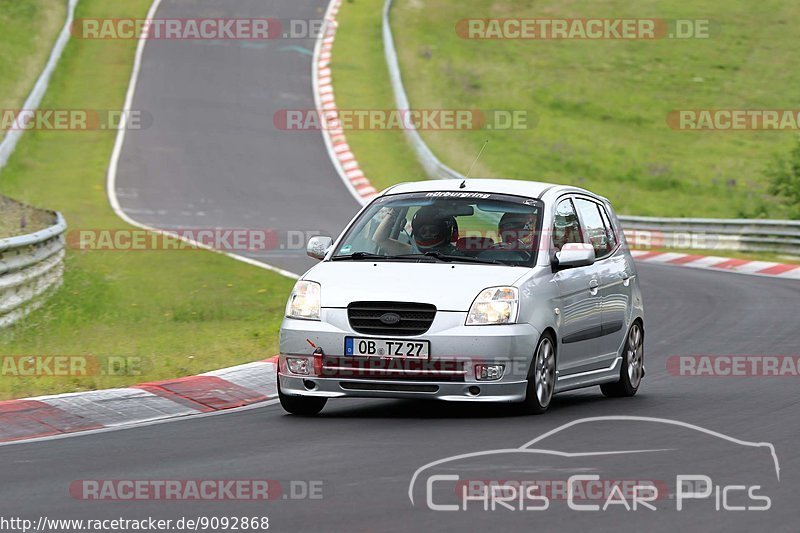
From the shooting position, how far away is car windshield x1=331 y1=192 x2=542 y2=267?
10812 mm

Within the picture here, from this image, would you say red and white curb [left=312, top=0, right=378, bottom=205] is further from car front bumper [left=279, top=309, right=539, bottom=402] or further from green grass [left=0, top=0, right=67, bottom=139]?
car front bumper [left=279, top=309, right=539, bottom=402]

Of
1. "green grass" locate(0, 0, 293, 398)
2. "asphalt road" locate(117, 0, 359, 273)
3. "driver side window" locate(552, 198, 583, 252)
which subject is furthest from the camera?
"asphalt road" locate(117, 0, 359, 273)

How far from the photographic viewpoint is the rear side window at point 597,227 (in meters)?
11.9

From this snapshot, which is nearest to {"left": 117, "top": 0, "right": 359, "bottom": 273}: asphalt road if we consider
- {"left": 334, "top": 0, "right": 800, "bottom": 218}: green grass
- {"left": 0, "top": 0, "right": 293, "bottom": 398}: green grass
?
→ {"left": 0, "top": 0, "right": 293, "bottom": 398}: green grass

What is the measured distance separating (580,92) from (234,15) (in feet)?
40.8

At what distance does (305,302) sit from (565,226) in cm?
227

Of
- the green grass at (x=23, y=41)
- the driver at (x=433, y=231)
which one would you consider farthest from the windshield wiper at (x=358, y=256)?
the green grass at (x=23, y=41)

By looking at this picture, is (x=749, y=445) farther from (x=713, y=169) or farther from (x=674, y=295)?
(x=713, y=169)

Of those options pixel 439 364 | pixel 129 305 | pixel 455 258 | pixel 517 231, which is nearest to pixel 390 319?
pixel 439 364

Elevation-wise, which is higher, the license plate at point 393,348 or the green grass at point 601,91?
the green grass at point 601,91

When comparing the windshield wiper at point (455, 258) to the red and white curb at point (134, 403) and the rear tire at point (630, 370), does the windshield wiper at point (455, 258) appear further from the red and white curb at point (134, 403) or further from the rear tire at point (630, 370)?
the rear tire at point (630, 370)

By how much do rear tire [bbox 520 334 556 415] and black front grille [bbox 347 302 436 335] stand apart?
0.81 m

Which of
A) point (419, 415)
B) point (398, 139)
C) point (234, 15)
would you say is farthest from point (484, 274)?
point (234, 15)

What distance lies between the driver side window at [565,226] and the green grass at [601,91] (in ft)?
70.5
